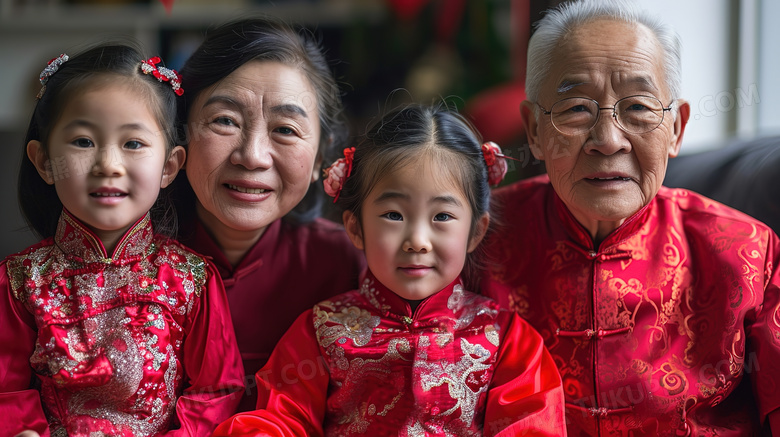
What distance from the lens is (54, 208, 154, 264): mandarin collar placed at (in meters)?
1.37

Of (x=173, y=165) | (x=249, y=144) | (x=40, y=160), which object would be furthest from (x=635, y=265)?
(x=40, y=160)

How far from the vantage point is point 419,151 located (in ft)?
4.76

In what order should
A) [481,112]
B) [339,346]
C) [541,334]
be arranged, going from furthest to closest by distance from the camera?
[481,112] → [541,334] → [339,346]

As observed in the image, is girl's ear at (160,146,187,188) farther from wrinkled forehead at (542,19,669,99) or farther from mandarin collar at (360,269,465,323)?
wrinkled forehead at (542,19,669,99)

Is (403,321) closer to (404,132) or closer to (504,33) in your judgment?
(404,132)

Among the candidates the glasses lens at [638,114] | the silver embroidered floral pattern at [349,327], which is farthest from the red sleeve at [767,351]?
the silver embroidered floral pattern at [349,327]

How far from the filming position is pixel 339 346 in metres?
1.43

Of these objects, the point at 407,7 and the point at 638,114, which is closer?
the point at 638,114

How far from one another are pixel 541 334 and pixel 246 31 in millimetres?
992

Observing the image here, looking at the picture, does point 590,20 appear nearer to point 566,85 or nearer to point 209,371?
point 566,85

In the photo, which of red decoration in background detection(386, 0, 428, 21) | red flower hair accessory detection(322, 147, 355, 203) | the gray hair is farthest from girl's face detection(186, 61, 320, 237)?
red decoration in background detection(386, 0, 428, 21)

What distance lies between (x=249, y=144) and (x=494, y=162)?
1.82ft

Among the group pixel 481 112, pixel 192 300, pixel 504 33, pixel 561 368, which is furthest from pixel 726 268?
pixel 504 33

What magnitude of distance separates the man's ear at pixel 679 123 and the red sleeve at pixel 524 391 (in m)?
0.51
